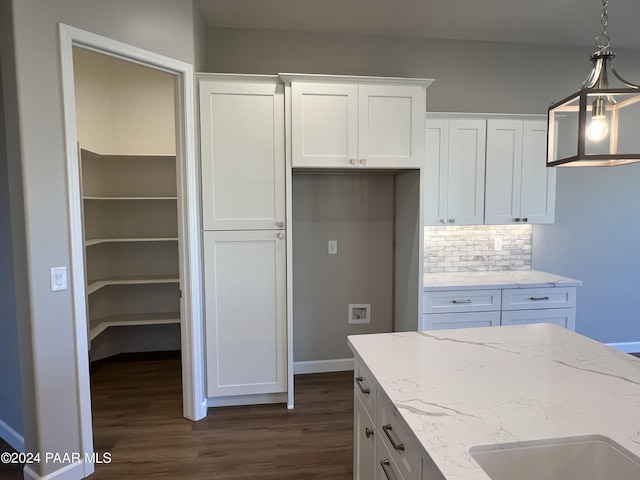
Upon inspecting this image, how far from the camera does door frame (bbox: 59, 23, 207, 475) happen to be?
6.35ft

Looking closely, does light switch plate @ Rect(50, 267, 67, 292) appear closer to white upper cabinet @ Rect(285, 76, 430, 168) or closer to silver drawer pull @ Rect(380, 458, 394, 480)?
white upper cabinet @ Rect(285, 76, 430, 168)

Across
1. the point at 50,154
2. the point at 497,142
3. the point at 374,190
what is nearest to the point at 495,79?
the point at 497,142

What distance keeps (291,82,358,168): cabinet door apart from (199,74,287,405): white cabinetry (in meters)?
0.12

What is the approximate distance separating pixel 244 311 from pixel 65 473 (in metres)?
1.29

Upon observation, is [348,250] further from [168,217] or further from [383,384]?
[383,384]

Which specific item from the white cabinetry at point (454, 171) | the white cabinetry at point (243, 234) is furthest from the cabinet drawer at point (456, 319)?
the white cabinetry at point (243, 234)

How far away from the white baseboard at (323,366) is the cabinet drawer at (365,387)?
1.78 m

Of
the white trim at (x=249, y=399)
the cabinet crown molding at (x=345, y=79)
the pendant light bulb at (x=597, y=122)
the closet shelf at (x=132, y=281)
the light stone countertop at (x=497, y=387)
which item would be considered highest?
the cabinet crown molding at (x=345, y=79)

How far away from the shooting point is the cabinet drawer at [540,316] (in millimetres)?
2957

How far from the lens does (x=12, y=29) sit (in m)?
1.73

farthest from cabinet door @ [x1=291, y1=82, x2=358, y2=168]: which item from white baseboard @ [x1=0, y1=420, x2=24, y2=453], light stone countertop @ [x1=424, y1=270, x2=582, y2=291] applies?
white baseboard @ [x1=0, y1=420, x2=24, y2=453]

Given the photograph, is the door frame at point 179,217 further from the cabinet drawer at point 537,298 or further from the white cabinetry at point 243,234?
the cabinet drawer at point 537,298

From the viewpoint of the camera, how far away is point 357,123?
2641 mm

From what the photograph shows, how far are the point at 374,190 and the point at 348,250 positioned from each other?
1.86 ft
